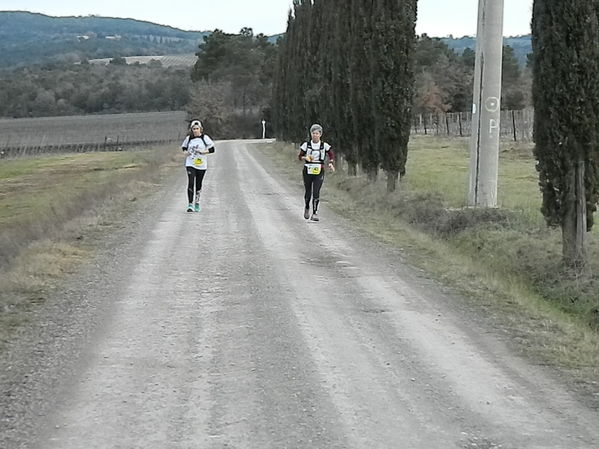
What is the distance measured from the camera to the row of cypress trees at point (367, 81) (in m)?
20.5

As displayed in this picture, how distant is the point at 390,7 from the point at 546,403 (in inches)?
640

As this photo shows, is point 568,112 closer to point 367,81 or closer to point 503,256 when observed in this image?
point 503,256

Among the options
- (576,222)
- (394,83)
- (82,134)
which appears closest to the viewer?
(576,222)

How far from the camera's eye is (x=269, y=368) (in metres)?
6.33

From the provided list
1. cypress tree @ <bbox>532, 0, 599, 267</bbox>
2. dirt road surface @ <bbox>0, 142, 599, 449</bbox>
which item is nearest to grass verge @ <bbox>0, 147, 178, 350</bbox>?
dirt road surface @ <bbox>0, 142, 599, 449</bbox>

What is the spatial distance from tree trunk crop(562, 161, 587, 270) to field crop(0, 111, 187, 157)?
68319 millimetres

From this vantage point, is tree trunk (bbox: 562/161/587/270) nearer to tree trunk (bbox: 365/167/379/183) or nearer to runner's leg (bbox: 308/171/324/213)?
runner's leg (bbox: 308/171/324/213)

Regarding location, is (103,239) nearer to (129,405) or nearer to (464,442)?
(129,405)

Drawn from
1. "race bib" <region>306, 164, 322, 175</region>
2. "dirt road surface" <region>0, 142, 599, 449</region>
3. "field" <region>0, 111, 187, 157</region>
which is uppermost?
"field" <region>0, 111, 187, 157</region>

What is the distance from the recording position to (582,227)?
11430 mm

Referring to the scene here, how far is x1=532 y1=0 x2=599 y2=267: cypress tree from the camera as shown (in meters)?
11.1

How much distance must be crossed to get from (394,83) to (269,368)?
1513 centimetres

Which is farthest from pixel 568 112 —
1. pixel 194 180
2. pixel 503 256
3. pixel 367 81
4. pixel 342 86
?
pixel 342 86

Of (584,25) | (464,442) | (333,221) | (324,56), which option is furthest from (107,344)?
(324,56)
